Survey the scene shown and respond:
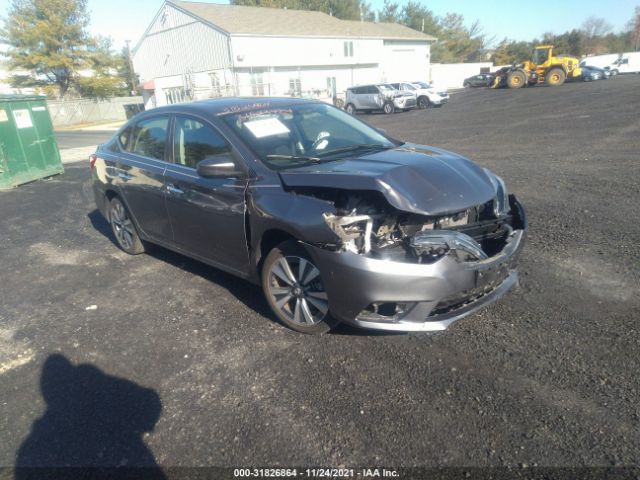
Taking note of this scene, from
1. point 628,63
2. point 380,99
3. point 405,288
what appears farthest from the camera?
point 628,63

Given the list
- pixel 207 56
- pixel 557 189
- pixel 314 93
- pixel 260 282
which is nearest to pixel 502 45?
pixel 314 93

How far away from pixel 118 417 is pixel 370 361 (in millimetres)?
1645

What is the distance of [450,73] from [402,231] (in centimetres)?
5945

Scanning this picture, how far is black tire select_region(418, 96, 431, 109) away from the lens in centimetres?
2714

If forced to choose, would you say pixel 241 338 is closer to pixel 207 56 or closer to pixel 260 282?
pixel 260 282

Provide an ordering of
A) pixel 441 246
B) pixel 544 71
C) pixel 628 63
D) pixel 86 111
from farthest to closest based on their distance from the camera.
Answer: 1. pixel 628 63
2. pixel 86 111
3. pixel 544 71
4. pixel 441 246

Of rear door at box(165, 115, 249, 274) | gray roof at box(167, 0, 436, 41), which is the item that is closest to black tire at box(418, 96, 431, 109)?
gray roof at box(167, 0, 436, 41)

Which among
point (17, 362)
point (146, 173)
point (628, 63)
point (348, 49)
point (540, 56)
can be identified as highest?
point (348, 49)

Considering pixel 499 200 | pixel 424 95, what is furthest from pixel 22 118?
pixel 424 95

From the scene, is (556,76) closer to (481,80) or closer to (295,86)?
(481,80)

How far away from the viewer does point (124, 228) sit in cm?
556

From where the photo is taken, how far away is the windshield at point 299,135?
376 centimetres

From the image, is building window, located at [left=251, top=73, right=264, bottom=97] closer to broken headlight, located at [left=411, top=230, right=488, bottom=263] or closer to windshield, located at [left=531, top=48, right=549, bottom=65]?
windshield, located at [left=531, top=48, right=549, bottom=65]

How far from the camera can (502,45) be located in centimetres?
7712
